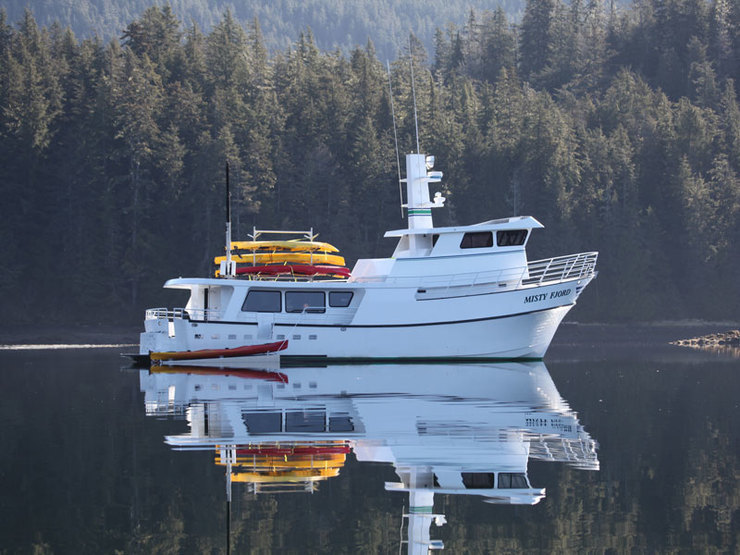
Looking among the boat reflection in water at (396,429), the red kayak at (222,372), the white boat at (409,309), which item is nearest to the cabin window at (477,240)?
the white boat at (409,309)

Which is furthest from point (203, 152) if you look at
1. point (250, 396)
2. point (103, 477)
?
point (103, 477)

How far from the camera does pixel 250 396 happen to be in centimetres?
2462

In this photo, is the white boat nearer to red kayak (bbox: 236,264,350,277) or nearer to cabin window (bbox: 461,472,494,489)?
red kayak (bbox: 236,264,350,277)

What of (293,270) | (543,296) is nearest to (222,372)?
(293,270)

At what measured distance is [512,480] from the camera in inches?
568

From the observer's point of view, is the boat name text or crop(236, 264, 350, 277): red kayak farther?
crop(236, 264, 350, 277): red kayak

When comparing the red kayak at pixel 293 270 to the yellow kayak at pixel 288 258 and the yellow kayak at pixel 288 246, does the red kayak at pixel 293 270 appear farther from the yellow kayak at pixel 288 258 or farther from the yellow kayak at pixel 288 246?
the yellow kayak at pixel 288 246

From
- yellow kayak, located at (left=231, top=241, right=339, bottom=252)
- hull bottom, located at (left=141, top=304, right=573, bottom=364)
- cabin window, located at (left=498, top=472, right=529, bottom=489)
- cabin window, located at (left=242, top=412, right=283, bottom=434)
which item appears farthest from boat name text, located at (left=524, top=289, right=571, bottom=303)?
cabin window, located at (left=498, top=472, right=529, bottom=489)

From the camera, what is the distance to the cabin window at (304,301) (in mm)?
34844

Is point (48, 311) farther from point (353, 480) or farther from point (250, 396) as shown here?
point (353, 480)

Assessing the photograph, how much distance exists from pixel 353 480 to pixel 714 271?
6158 centimetres

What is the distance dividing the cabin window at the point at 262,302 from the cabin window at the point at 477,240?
603 cm

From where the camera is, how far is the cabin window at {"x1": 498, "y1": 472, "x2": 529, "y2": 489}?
14.1 metres

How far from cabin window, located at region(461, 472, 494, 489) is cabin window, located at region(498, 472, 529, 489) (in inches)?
5.1
